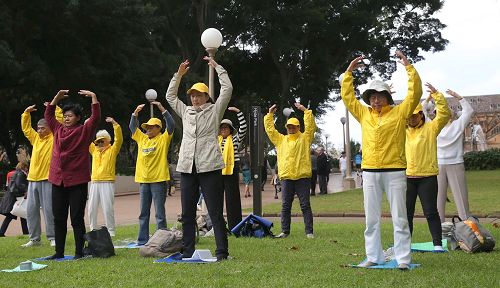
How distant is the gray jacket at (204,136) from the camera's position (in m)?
7.98

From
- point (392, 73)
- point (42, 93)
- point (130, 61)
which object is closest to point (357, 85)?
point (392, 73)

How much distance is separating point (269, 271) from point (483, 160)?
4914cm

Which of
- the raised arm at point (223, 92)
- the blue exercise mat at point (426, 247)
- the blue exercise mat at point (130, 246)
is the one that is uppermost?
the raised arm at point (223, 92)

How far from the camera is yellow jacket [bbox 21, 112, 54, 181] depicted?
34.6 feet

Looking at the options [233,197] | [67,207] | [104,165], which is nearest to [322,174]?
[233,197]

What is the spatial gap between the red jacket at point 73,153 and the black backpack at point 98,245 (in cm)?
75

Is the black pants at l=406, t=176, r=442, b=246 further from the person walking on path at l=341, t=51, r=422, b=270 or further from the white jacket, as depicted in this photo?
the person walking on path at l=341, t=51, r=422, b=270

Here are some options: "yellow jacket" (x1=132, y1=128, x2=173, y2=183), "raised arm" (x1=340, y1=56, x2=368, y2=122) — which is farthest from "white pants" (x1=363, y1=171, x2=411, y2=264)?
"yellow jacket" (x1=132, y1=128, x2=173, y2=183)

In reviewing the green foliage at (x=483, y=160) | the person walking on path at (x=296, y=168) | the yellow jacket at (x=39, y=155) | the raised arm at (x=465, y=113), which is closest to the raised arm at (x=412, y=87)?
the raised arm at (x=465, y=113)

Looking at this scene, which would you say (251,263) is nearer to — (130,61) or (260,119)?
(260,119)

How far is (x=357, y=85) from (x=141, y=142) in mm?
31997

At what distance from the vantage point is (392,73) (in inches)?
1654

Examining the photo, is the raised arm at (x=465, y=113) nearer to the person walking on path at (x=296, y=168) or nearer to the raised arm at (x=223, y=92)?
the person walking on path at (x=296, y=168)

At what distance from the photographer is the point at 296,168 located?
1109 centimetres
